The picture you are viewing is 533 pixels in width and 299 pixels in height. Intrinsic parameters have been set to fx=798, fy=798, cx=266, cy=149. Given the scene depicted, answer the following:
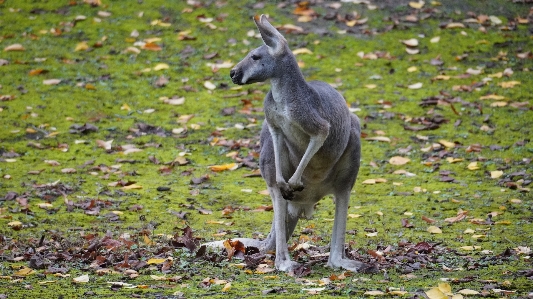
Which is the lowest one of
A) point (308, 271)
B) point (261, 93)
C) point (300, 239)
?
point (261, 93)

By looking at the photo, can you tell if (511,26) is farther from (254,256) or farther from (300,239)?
(254,256)

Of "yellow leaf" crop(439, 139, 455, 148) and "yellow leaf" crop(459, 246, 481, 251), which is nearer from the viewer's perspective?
"yellow leaf" crop(459, 246, 481, 251)

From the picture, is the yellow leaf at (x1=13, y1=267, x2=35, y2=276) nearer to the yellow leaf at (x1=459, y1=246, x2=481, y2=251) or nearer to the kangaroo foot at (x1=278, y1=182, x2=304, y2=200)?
the kangaroo foot at (x1=278, y1=182, x2=304, y2=200)

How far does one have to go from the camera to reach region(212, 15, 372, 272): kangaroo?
574 centimetres

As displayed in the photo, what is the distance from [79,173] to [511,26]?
25.7 feet

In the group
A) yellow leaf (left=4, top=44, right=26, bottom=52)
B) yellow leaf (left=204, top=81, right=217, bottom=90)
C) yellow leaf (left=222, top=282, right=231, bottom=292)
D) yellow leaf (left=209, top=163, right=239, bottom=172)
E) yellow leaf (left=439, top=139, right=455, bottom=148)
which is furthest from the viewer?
yellow leaf (left=4, top=44, right=26, bottom=52)

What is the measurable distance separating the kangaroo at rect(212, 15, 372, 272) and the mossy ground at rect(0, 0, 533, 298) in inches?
18.9

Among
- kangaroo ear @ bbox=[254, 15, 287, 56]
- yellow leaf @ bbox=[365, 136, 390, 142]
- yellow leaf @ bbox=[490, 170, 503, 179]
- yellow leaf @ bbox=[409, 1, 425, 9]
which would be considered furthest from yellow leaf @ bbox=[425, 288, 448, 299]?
yellow leaf @ bbox=[409, 1, 425, 9]

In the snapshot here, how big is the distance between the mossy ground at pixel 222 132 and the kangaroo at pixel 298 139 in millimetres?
480

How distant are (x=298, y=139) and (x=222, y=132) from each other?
16.1 feet

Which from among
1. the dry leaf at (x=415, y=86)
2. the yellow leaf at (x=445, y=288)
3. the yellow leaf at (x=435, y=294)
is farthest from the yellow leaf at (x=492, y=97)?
the yellow leaf at (x=435, y=294)

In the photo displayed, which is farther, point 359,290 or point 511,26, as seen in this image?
point 511,26

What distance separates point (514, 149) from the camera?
9.79 m

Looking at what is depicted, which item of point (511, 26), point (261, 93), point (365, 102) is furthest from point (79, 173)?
point (511, 26)
